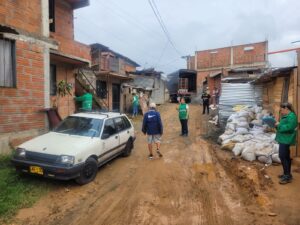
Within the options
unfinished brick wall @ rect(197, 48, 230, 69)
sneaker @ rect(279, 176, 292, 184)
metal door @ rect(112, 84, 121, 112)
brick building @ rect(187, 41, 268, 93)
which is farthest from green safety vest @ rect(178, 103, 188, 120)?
unfinished brick wall @ rect(197, 48, 230, 69)

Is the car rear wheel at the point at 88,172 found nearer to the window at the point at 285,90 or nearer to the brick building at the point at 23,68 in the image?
the brick building at the point at 23,68

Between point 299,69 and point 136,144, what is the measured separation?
624cm

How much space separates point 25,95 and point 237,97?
10298 mm

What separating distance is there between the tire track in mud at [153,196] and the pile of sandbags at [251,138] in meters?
1.08

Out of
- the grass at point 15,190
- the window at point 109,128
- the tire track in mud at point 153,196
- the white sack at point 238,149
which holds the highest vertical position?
the window at point 109,128

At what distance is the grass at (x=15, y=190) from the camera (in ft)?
14.7

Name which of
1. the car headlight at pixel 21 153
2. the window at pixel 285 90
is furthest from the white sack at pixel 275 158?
the car headlight at pixel 21 153

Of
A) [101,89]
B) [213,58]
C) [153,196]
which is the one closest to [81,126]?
[153,196]

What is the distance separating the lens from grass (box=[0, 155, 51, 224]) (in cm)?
449

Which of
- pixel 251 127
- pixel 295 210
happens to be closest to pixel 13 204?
pixel 295 210

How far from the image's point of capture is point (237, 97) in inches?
537

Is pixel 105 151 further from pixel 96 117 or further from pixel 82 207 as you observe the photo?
pixel 82 207

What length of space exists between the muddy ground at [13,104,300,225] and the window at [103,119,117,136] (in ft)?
3.20


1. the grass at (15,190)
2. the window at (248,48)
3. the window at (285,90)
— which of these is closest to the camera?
the grass at (15,190)
